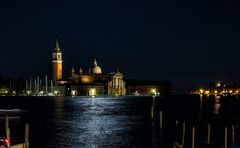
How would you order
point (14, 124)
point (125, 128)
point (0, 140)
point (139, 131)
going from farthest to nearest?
1. point (14, 124)
2. point (125, 128)
3. point (139, 131)
4. point (0, 140)

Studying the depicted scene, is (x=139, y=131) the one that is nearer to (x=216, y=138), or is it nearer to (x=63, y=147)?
(x=216, y=138)

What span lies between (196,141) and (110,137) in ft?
24.6

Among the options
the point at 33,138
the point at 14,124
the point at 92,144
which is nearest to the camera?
the point at 92,144

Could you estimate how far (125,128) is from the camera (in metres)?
41.8

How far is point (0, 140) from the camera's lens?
22.6 meters

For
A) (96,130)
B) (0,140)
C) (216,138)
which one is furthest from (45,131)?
(0,140)

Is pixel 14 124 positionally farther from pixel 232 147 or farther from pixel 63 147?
pixel 232 147

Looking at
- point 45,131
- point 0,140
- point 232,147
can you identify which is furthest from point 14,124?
point 232,147

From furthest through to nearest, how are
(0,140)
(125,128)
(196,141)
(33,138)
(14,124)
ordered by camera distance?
(14,124)
(125,128)
(33,138)
(196,141)
(0,140)

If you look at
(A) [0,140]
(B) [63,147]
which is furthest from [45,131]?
(A) [0,140]

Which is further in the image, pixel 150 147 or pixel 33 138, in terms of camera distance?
pixel 33 138

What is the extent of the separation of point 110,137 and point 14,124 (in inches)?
567

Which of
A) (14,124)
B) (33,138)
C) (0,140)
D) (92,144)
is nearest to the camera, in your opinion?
(0,140)

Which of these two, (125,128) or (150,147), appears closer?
(150,147)
